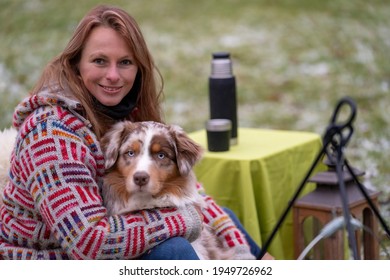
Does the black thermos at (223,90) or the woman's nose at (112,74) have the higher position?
the woman's nose at (112,74)

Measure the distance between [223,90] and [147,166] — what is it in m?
1.59

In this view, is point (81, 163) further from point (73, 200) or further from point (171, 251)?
point (171, 251)

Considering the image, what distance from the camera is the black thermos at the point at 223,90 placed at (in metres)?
3.95

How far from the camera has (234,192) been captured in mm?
3693

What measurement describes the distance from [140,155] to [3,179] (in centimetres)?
70

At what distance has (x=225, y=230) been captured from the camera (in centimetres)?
305

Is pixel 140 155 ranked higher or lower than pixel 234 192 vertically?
higher

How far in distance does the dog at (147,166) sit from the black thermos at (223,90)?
1.35m

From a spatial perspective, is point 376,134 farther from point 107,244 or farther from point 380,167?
point 107,244

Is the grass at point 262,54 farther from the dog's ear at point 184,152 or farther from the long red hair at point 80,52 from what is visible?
the long red hair at point 80,52

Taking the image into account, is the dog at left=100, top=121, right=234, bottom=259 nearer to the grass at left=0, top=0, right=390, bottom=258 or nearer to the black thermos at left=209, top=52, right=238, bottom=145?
the black thermos at left=209, top=52, right=238, bottom=145

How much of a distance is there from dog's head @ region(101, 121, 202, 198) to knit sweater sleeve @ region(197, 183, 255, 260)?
0.47 meters

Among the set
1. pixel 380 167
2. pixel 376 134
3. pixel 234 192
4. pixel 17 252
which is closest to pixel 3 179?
pixel 17 252

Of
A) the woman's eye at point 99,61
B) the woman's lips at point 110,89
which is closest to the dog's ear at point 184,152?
the woman's lips at point 110,89
